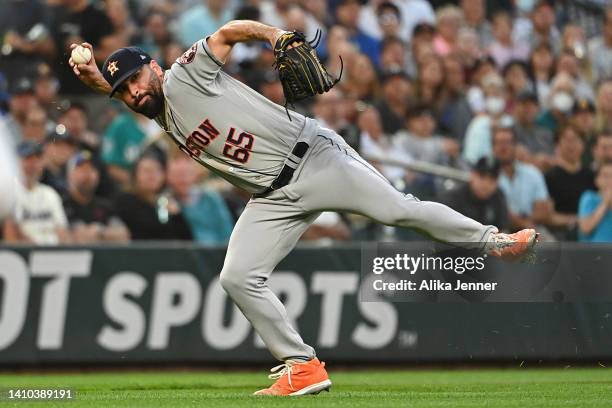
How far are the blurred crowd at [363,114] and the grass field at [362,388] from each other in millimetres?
1544

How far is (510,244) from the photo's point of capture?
7246 mm

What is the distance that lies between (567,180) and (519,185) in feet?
2.40

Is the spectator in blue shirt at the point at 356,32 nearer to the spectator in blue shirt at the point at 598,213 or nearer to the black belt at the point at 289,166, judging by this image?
the spectator in blue shirt at the point at 598,213

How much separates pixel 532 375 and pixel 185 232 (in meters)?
3.52

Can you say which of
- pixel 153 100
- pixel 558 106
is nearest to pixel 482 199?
pixel 558 106

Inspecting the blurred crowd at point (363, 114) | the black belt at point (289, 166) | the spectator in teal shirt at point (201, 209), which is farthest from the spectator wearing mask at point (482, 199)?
the black belt at point (289, 166)

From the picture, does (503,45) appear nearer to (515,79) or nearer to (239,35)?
(515,79)

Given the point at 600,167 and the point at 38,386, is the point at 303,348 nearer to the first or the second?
the point at 38,386

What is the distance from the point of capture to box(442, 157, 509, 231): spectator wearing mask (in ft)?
37.4

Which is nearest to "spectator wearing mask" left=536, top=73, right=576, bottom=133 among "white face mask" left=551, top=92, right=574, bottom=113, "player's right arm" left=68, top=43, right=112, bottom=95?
"white face mask" left=551, top=92, right=574, bottom=113

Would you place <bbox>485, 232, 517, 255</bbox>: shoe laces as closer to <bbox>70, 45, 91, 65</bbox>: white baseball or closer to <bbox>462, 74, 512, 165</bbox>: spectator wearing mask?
<bbox>70, 45, 91, 65</bbox>: white baseball

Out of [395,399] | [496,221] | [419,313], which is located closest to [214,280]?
[419,313]

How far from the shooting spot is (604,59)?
15.9 metres

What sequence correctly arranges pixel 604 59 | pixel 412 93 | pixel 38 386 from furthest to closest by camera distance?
1. pixel 604 59
2. pixel 412 93
3. pixel 38 386
